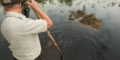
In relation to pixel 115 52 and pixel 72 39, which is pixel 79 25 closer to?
pixel 72 39

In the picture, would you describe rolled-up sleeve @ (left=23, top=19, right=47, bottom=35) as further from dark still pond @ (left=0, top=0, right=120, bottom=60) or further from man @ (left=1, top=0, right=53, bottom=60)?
dark still pond @ (left=0, top=0, right=120, bottom=60)

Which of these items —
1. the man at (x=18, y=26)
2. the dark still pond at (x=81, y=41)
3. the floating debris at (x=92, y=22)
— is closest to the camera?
the man at (x=18, y=26)

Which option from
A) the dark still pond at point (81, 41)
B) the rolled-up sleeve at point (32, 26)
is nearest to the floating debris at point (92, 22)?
the dark still pond at point (81, 41)

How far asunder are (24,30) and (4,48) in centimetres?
341

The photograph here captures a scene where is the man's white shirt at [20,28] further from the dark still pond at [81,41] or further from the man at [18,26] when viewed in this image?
the dark still pond at [81,41]

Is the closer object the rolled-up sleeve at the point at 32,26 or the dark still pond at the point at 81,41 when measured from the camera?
the rolled-up sleeve at the point at 32,26

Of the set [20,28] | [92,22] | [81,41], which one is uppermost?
[20,28]

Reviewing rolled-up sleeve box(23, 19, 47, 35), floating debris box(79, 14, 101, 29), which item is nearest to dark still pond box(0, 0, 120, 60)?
floating debris box(79, 14, 101, 29)

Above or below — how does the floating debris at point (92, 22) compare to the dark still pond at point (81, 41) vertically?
above

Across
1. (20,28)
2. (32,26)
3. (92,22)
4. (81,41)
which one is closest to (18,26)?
(20,28)

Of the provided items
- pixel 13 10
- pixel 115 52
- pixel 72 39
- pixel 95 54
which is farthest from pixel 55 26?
pixel 13 10

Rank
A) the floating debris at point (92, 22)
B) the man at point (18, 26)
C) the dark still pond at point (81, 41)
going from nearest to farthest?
the man at point (18, 26) < the dark still pond at point (81, 41) < the floating debris at point (92, 22)

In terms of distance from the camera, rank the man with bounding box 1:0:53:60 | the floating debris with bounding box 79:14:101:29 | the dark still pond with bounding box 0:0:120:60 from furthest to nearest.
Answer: the floating debris with bounding box 79:14:101:29, the dark still pond with bounding box 0:0:120:60, the man with bounding box 1:0:53:60

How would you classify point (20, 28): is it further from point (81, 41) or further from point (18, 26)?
point (81, 41)
